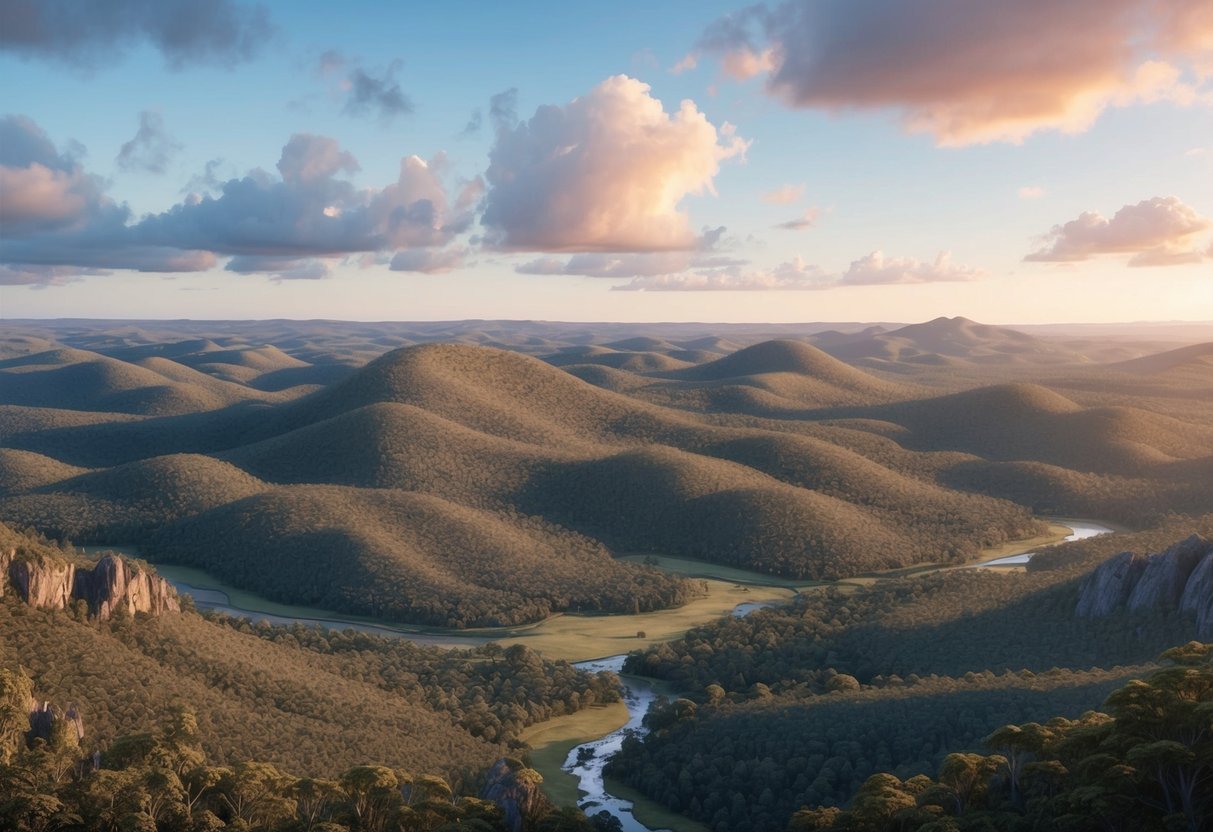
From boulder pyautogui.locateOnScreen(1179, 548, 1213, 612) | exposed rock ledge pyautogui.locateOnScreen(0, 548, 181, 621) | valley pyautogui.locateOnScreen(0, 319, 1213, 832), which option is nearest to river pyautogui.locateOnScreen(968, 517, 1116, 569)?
valley pyautogui.locateOnScreen(0, 319, 1213, 832)

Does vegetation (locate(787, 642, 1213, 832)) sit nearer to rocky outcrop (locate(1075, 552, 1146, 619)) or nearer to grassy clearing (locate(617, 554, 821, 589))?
rocky outcrop (locate(1075, 552, 1146, 619))

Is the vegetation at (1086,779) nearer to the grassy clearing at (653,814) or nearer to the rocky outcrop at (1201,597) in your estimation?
the grassy clearing at (653,814)

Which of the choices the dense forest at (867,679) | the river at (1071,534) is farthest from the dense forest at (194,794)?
the river at (1071,534)

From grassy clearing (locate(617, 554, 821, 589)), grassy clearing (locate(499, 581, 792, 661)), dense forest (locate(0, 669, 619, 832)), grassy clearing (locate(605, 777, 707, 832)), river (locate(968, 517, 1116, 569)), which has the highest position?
dense forest (locate(0, 669, 619, 832))

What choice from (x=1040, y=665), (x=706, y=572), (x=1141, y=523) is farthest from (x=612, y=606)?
(x=1141, y=523)

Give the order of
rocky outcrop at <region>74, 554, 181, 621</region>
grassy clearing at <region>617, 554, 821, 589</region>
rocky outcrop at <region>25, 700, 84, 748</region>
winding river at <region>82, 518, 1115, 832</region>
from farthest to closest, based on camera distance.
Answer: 1. grassy clearing at <region>617, 554, 821, 589</region>
2. rocky outcrop at <region>74, 554, 181, 621</region>
3. winding river at <region>82, 518, 1115, 832</region>
4. rocky outcrop at <region>25, 700, 84, 748</region>

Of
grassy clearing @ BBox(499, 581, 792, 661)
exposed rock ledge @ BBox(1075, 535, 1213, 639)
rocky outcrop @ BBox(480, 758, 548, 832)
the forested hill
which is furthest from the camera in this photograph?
grassy clearing @ BBox(499, 581, 792, 661)

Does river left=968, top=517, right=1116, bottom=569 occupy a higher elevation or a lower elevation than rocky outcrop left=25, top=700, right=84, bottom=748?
lower
